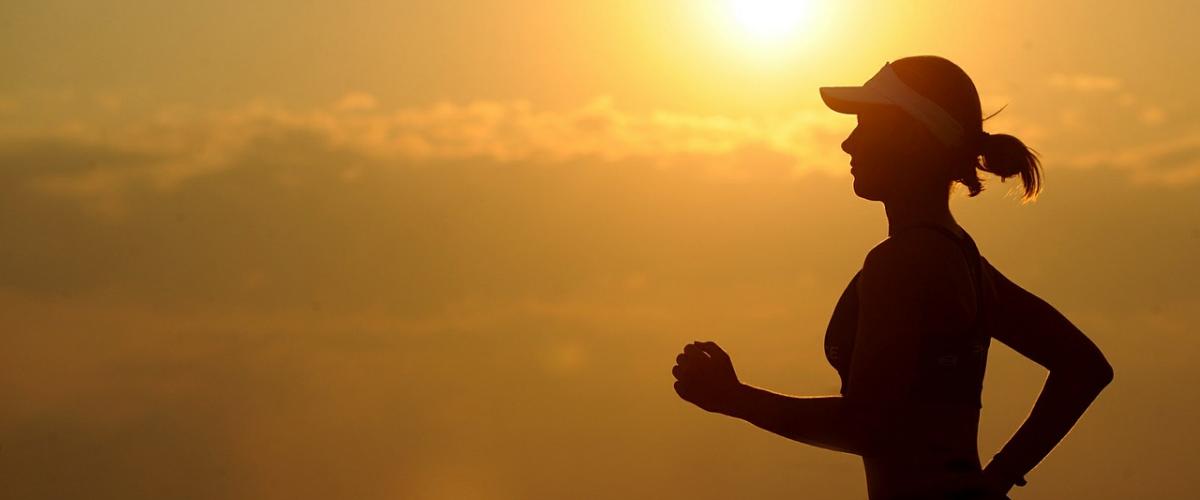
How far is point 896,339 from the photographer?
552 cm

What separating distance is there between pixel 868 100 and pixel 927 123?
22 centimetres

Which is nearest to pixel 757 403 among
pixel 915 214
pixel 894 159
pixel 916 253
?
pixel 916 253

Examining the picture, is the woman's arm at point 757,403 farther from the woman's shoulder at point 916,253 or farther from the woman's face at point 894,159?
the woman's face at point 894,159

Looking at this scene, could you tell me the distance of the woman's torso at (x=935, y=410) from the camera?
575 cm

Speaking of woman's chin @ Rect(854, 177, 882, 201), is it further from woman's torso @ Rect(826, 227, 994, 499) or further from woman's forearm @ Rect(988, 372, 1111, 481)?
woman's forearm @ Rect(988, 372, 1111, 481)

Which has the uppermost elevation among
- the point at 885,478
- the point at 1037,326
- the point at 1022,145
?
the point at 1022,145

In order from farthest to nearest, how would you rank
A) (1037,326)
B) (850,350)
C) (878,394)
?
(1037,326)
(850,350)
(878,394)

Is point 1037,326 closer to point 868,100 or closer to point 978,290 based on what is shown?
point 978,290

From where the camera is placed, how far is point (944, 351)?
18.9ft

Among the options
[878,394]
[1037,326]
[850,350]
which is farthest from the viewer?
[1037,326]

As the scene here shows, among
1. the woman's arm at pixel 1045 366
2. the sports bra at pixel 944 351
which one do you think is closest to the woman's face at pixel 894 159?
the sports bra at pixel 944 351

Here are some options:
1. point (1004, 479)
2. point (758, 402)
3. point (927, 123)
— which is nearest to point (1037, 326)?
point (1004, 479)

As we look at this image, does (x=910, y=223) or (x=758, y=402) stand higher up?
(x=910, y=223)

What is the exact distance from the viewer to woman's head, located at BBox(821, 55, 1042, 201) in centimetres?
605
